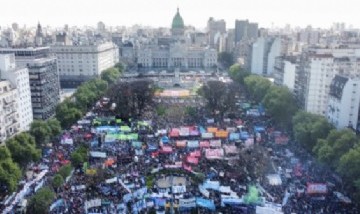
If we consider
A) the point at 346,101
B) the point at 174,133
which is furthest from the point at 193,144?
the point at 346,101

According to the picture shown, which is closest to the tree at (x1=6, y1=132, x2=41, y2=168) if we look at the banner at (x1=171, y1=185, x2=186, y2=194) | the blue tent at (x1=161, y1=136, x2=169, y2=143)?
the blue tent at (x1=161, y1=136, x2=169, y2=143)

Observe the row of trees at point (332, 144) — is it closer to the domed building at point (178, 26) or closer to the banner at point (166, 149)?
the banner at point (166, 149)

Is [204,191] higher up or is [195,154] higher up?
[195,154]

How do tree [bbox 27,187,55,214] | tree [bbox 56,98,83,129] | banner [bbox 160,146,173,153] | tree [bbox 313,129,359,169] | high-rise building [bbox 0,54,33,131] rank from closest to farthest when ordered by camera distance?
1. tree [bbox 27,187,55,214]
2. tree [bbox 313,129,359,169]
3. banner [bbox 160,146,173,153]
4. high-rise building [bbox 0,54,33,131]
5. tree [bbox 56,98,83,129]

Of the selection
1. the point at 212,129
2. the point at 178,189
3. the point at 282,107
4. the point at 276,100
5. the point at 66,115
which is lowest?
the point at 178,189

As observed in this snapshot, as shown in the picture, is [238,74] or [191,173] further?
[238,74]

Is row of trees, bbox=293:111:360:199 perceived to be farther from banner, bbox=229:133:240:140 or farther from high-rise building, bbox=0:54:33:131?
high-rise building, bbox=0:54:33:131

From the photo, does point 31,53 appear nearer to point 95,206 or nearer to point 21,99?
point 21,99

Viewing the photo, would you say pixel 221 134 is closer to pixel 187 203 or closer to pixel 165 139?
pixel 165 139
